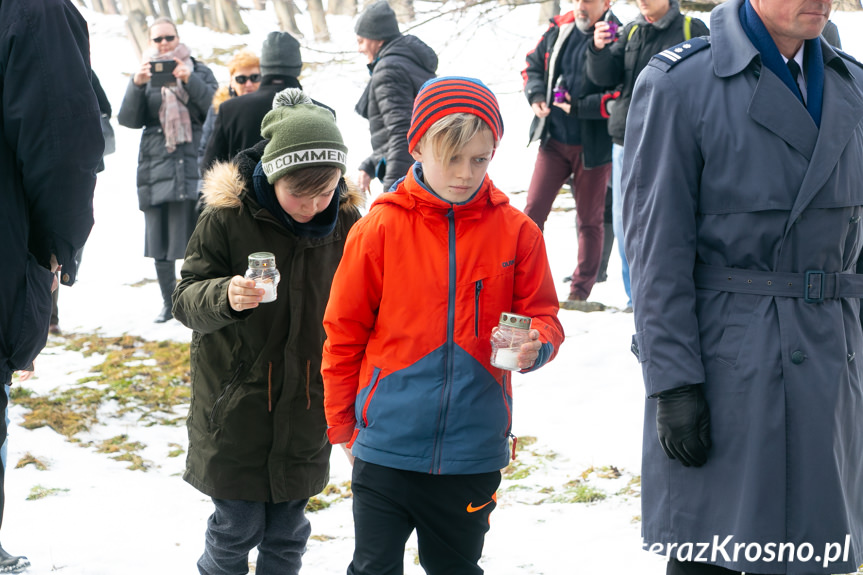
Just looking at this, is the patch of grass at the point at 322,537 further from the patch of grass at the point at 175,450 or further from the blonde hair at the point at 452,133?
the blonde hair at the point at 452,133

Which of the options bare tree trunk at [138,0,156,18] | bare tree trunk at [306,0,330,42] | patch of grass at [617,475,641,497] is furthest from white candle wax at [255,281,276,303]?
bare tree trunk at [138,0,156,18]

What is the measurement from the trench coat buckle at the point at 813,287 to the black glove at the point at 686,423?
34 centimetres

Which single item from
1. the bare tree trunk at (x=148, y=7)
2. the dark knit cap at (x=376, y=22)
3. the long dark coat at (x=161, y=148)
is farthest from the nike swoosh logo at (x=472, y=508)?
the bare tree trunk at (x=148, y=7)

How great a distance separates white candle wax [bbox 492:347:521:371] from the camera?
8.25 feet

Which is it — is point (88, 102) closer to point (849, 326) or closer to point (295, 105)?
point (295, 105)

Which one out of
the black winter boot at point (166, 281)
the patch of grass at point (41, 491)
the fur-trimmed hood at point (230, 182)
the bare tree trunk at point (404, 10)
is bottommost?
the patch of grass at point (41, 491)

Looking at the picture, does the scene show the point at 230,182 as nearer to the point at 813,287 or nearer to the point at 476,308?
the point at 476,308

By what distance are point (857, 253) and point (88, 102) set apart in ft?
7.25

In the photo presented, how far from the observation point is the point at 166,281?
8.11 meters

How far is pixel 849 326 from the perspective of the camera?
2.43m

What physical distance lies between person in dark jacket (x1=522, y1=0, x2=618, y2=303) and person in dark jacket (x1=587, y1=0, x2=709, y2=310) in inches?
8.4

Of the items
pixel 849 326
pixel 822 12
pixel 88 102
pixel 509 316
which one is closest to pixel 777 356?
Answer: pixel 849 326

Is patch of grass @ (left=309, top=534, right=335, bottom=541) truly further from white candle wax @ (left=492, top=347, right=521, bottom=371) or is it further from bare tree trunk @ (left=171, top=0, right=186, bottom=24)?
bare tree trunk @ (left=171, top=0, right=186, bottom=24)

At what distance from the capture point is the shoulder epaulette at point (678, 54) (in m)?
2.48
